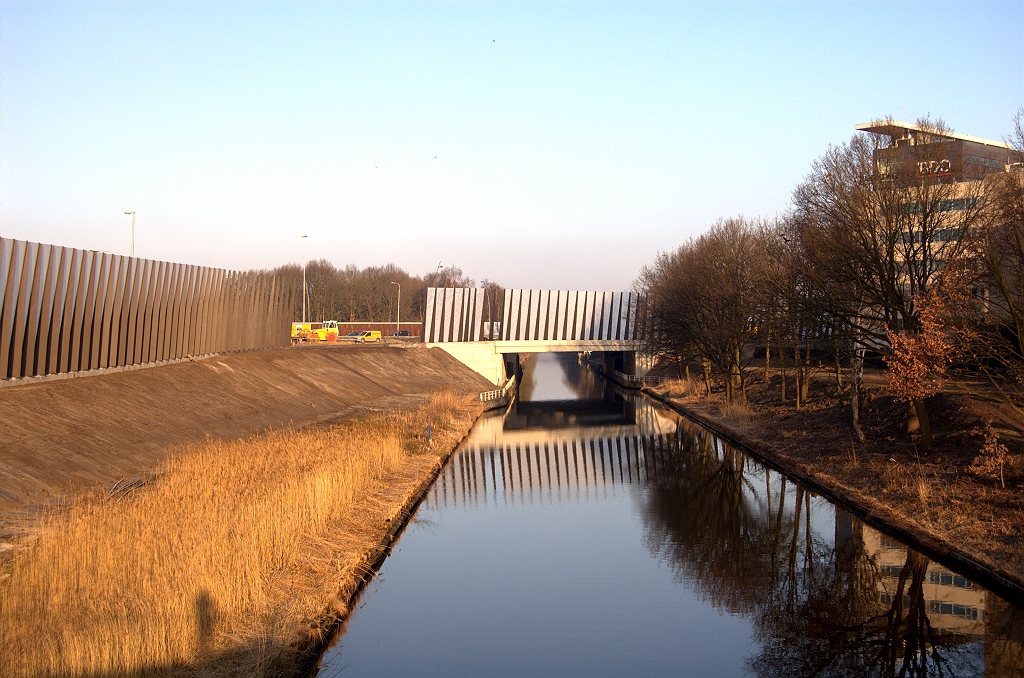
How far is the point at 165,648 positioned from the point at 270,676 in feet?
3.53

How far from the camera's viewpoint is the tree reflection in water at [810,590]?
A: 10.7 meters

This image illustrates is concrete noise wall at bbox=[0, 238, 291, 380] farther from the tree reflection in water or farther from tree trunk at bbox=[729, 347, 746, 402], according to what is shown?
tree trunk at bbox=[729, 347, 746, 402]

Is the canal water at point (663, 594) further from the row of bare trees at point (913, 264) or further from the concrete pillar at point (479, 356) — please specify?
the concrete pillar at point (479, 356)

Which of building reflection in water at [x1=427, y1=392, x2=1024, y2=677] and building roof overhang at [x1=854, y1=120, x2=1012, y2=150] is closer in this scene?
building reflection in water at [x1=427, y1=392, x2=1024, y2=677]

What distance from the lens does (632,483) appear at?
2502cm

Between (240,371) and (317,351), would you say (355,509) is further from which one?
(317,351)

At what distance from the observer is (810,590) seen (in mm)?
13742

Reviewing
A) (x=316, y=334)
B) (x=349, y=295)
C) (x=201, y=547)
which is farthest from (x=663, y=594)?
(x=349, y=295)

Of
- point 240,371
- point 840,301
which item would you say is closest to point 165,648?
point 840,301

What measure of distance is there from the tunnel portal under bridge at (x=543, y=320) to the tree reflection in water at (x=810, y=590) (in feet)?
142

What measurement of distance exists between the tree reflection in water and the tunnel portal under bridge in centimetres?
4334

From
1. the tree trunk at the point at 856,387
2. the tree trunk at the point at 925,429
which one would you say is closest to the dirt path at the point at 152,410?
the tree trunk at the point at 856,387

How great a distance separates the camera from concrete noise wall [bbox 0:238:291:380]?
21.9m

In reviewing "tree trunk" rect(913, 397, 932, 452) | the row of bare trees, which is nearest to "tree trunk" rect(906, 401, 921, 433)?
the row of bare trees
